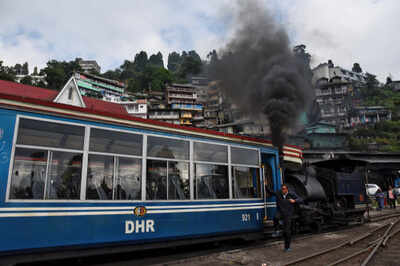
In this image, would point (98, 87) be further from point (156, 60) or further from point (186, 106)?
point (156, 60)

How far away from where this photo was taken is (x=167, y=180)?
5867 millimetres

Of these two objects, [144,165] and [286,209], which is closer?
[144,165]

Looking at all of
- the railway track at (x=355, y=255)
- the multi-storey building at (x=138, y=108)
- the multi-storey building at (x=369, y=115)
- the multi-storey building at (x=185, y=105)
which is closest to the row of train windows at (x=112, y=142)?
the railway track at (x=355, y=255)

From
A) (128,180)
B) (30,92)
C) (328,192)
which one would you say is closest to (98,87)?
(30,92)

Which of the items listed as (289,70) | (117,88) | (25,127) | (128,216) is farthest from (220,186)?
(117,88)

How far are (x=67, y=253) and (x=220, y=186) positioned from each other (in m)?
3.54

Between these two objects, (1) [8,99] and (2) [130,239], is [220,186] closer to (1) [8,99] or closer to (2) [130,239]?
(2) [130,239]

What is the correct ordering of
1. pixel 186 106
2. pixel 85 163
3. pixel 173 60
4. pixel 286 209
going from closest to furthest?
1. pixel 85 163
2. pixel 286 209
3. pixel 186 106
4. pixel 173 60

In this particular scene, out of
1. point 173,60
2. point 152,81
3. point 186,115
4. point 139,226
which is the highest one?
point 173,60

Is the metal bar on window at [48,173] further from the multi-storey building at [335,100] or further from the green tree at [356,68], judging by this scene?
the green tree at [356,68]

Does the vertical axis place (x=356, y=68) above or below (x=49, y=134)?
above

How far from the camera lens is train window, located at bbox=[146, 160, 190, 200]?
221 inches

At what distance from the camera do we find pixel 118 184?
17.1 ft

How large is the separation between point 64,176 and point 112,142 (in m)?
1.02
